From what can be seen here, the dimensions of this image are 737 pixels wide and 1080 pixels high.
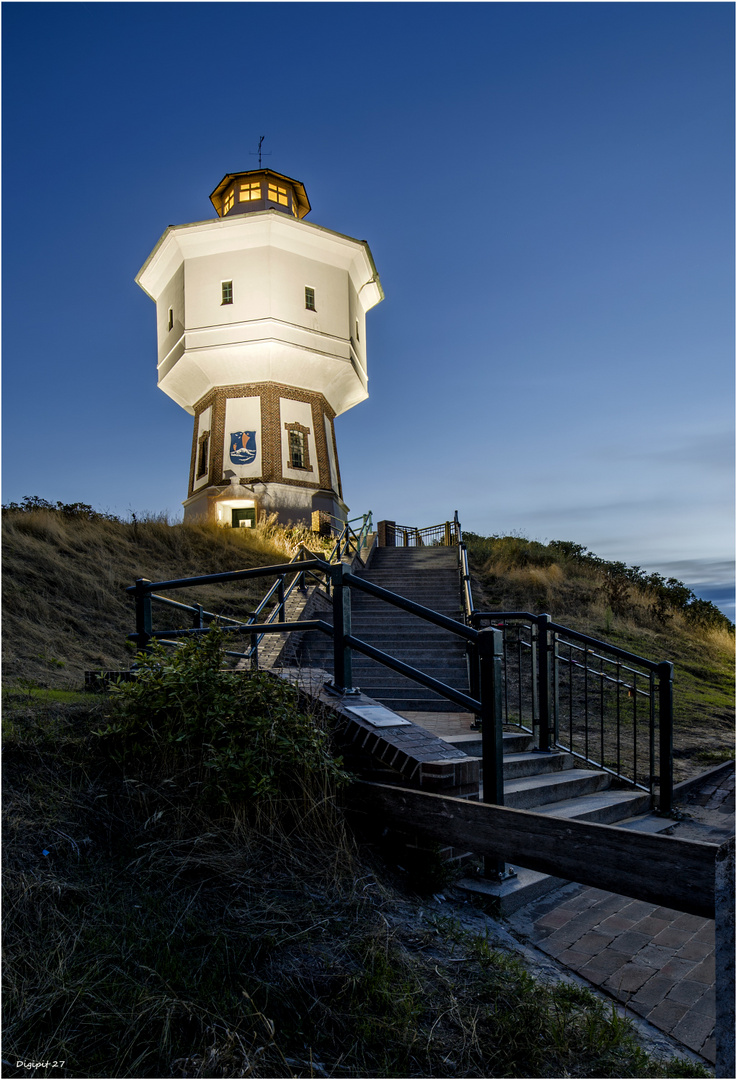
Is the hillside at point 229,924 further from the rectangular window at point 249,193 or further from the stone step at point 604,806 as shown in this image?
the rectangular window at point 249,193

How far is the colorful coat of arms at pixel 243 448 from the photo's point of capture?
88.5 feet

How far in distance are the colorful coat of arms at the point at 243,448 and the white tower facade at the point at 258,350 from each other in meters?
0.04

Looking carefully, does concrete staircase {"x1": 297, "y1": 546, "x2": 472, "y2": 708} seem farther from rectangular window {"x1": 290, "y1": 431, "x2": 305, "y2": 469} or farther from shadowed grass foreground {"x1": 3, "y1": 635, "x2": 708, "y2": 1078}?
rectangular window {"x1": 290, "y1": 431, "x2": 305, "y2": 469}

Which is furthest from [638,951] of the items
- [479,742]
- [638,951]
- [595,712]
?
[595,712]

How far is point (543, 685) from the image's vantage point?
22.8ft

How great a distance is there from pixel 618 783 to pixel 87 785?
5390 mm

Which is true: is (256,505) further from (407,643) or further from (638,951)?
(638,951)

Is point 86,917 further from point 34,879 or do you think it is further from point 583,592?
point 583,592

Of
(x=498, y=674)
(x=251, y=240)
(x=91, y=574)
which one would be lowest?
(x=498, y=674)

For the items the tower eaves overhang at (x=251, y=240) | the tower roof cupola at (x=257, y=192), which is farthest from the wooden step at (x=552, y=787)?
the tower roof cupola at (x=257, y=192)

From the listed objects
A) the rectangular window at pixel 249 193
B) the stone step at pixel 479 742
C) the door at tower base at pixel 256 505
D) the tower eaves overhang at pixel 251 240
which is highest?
the rectangular window at pixel 249 193

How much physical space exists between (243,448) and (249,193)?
1238cm

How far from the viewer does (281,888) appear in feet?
10.8

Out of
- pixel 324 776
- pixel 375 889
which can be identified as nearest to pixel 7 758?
pixel 324 776
